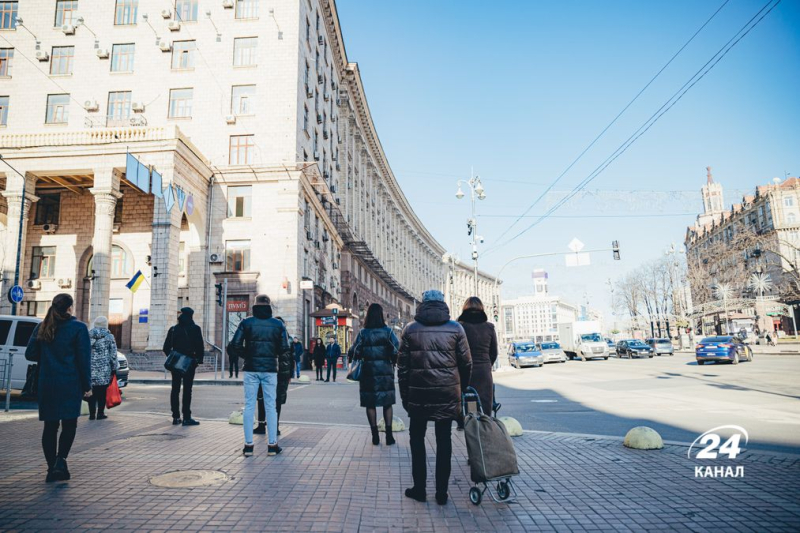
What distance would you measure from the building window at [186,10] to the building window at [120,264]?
585 inches

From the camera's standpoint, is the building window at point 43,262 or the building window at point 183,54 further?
the building window at point 183,54

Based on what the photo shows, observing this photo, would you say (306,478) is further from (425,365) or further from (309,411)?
(309,411)

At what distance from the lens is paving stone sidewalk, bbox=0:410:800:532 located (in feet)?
13.3

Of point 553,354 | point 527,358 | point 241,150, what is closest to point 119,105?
point 241,150

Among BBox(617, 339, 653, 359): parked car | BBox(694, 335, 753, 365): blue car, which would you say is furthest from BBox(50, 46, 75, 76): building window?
BBox(617, 339, 653, 359): parked car

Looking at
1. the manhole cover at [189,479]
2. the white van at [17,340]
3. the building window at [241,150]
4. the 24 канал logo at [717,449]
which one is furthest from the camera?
the building window at [241,150]

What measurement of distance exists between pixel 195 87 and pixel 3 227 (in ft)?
46.1

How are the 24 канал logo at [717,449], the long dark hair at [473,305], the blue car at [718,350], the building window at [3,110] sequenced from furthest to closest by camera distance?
the building window at [3,110]
the blue car at [718,350]
the long dark hair at [473,305]
the 24 канал logo at [717,449]

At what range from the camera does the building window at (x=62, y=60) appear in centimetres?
3225

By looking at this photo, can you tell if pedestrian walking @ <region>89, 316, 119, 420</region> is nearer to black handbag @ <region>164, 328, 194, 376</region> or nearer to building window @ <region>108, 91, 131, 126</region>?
black handbag @ <region>164, 328, 194, 376</region>

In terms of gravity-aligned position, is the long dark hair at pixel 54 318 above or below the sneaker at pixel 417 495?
above

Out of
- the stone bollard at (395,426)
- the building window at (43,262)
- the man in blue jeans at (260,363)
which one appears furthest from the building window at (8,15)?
the stone bollard at (395,426)

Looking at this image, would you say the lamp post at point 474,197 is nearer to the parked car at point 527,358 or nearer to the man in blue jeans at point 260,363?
the parked car at point 527,358

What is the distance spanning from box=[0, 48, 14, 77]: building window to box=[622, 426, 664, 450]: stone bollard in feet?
131
